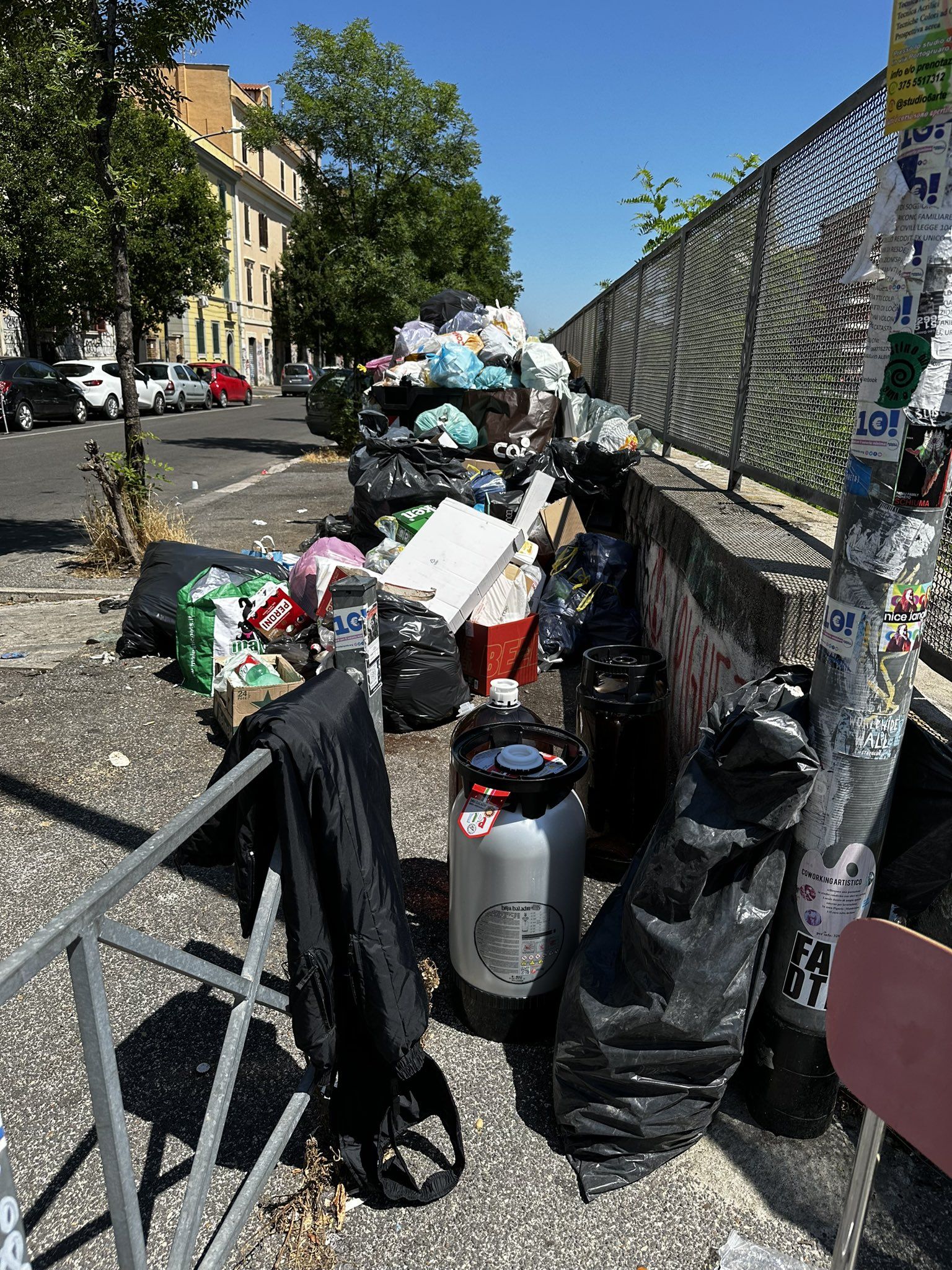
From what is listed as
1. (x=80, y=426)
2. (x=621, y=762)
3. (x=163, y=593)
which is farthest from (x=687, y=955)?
(x=80, y=426)

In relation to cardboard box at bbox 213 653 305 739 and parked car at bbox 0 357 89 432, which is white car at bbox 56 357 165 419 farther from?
cardboard box at bbox 213 653 305 739

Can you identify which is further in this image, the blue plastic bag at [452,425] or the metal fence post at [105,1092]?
the blue plastic bag at [452,425]

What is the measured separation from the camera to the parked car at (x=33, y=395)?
64.0 feet

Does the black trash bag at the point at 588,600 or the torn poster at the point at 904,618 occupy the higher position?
the torn poster at the point at 904,618

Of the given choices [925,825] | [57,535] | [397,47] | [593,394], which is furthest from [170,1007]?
[397,47]

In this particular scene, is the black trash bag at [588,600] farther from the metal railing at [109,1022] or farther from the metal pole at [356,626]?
the metal railing at [109,1022]

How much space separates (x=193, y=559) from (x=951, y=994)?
5.10 m

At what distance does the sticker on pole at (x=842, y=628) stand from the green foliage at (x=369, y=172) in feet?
44.1

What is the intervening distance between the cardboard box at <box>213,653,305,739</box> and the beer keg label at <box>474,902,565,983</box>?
1814mm

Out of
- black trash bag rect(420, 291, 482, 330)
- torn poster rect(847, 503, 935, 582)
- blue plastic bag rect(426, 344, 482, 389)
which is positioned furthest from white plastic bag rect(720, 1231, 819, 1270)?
black trash bag rect(420, 291, 482, 330)

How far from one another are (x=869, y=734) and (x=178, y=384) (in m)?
28.8

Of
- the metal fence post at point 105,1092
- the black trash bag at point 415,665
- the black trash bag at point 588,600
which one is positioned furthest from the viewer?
the black trash bag at point 588,600

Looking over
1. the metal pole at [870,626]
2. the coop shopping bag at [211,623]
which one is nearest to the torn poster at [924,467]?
the metal pole at [870,626]

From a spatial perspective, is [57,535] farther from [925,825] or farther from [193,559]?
[925,825]
